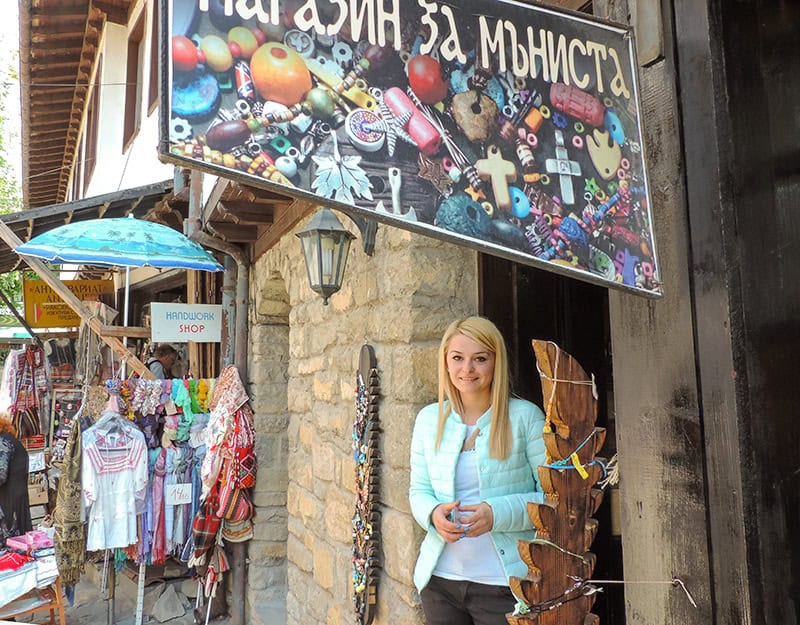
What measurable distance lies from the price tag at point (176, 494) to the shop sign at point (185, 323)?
4.08ft

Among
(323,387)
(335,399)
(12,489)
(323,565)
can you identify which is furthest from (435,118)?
(12,489)

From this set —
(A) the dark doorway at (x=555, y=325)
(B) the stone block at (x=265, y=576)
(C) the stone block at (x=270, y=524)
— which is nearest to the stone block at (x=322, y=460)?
(A) the dark doorway at (x=555, y=325)

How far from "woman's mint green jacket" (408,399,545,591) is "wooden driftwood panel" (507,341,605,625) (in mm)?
481

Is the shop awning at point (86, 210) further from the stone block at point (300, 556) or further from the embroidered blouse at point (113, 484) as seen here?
the stone block at point (300, 556)

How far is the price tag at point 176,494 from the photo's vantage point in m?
5.59

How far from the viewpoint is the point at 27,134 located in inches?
450

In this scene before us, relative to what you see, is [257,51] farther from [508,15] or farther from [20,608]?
[20,608]

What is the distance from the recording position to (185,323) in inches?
227

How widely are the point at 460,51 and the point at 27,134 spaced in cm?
1236

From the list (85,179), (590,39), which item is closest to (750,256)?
(590,39)

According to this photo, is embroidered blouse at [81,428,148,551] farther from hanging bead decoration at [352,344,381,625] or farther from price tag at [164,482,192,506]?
hanging bead decoration at [352,344,381,625]

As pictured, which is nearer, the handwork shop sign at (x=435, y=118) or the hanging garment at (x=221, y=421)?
the handwork shop sign at (x=435, y=118)

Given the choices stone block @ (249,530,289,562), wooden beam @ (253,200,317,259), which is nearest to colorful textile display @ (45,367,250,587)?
stone block @ (249,530,289,562)

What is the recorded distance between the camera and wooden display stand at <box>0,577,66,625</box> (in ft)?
16.0
